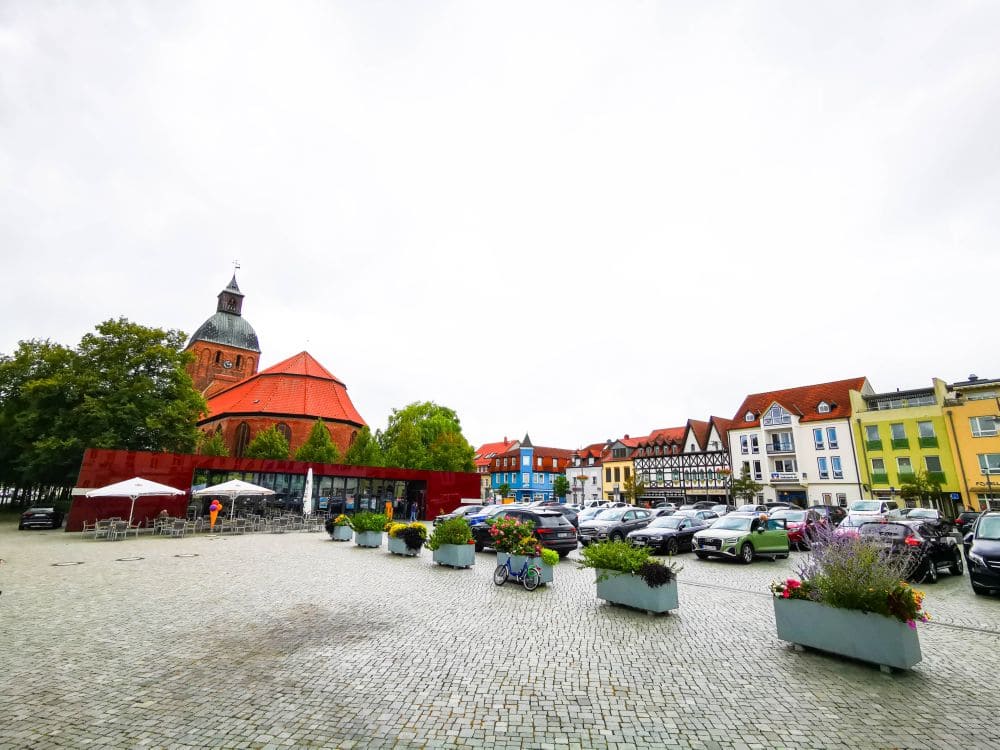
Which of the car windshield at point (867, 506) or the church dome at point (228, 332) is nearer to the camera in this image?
the car windshield at point (867, 506)

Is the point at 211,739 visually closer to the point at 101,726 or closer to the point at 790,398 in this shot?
the point at 101,726

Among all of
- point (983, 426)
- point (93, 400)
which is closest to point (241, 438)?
point (93, 400)

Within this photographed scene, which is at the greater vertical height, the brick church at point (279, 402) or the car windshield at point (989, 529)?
the brick church at point (279, 402)

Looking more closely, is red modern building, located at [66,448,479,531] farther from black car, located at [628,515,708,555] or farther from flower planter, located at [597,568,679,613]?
flower planter, located at [597,568,679,613]

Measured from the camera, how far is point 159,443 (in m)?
34.6

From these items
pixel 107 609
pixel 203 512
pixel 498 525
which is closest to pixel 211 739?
pixel 107 609

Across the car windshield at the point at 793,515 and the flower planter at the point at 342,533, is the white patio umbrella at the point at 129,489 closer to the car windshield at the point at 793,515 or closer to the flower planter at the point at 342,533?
the flower planter at the point at 342,533

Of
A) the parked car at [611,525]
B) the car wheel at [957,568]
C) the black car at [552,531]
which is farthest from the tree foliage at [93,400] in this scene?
the car wheel at [957,568]

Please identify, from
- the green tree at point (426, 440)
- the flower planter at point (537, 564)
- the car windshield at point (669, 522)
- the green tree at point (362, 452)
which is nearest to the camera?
the flower planter at point (537, 564)

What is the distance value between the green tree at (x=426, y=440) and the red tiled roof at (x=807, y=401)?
30.8 m

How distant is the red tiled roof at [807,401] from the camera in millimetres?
46969

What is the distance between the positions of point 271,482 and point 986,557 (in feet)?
109

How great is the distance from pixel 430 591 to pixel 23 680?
6627mm

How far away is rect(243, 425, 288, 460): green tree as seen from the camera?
144 feet
